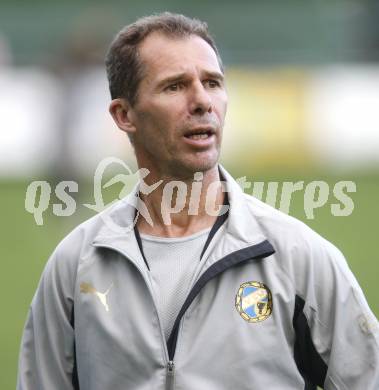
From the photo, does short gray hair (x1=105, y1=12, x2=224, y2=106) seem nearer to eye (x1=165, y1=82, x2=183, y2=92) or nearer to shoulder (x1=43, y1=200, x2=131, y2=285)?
eye (x1=165, y1=82, x2=183, y2=92)

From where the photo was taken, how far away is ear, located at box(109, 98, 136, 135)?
4.48 meters

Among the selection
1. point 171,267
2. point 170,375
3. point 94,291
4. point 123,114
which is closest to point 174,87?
point 123,114

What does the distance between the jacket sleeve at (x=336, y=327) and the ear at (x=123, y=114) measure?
38.9 inches

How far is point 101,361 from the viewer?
3.98 metres

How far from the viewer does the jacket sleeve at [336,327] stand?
3.81 m

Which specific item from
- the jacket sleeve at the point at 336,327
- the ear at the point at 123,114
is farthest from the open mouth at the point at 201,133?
the jacket sleeve at the point at 336,327

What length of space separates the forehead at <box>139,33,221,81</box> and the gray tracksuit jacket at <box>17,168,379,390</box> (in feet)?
1.66

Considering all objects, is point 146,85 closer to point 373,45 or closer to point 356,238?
point 356,238

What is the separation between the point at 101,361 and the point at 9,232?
413 inches

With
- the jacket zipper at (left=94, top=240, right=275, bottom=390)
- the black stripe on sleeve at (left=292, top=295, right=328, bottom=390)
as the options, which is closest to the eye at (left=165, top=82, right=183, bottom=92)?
the jacket zipper at (left=94, top=240, right=275, bottom=390)

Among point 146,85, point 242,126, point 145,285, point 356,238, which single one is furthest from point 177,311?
point 242,126

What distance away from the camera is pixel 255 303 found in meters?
3.85

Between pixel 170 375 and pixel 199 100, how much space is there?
3.16 feet

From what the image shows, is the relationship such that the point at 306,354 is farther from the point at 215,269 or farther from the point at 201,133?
the point at 201,133
